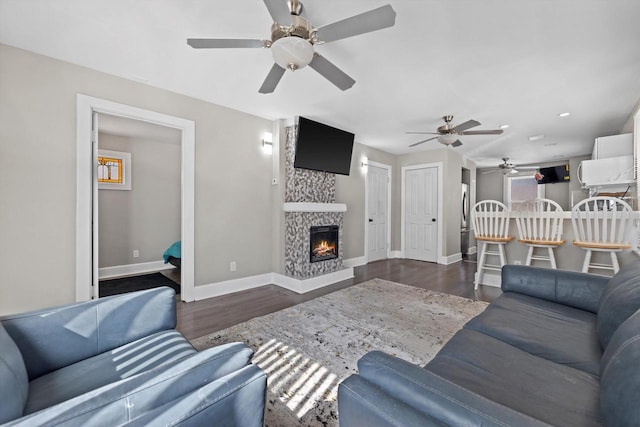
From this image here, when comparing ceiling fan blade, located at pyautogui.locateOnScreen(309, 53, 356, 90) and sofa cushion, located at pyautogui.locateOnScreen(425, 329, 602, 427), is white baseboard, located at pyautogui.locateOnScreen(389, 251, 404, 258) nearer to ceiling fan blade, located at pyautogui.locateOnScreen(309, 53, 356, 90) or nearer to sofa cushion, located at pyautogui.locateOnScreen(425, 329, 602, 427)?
ceiling fan blade, located at pyautogui.locateOnScreen(309, 53, 356, 90)

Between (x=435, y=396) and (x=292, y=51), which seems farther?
(x=292, y=51)

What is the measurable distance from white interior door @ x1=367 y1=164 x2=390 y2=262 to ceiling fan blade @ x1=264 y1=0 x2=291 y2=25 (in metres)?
4.33

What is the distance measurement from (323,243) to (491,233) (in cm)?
248

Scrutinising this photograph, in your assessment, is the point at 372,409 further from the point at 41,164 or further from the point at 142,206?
the point at 142,206

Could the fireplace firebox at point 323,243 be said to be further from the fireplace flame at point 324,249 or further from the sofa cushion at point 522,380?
the sofa cushion at point 522,380

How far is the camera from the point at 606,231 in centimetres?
291

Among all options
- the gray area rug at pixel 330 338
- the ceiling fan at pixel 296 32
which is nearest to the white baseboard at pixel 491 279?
the gray area rug at pixel 330 338

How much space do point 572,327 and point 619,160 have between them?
386cm

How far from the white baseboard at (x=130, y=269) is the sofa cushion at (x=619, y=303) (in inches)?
226

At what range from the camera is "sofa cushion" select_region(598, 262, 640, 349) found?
1148mm

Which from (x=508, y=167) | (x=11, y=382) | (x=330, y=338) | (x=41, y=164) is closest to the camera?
(x=11, y=382)

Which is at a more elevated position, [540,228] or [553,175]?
[553,175]

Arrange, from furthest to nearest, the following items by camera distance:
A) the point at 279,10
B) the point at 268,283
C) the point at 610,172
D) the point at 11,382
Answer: the point at 268,283 → the point at 610,172 → the point at 279,10 → the point at 11,382

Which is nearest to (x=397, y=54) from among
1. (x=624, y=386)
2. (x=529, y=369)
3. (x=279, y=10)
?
(x=279, y=10)
